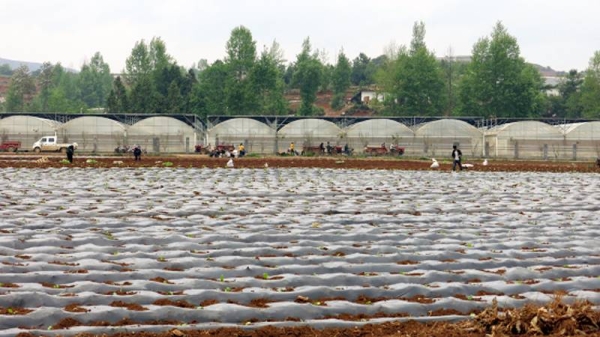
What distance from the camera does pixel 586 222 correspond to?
43.0ft

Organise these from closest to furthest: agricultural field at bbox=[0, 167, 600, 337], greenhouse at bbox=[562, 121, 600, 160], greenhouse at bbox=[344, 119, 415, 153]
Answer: agricultural field at bbox=[0, 167, 600, 337] → greenhouse at bbox=[562, 121, 600, 160] → greenhouse at bbox=[344, 119, 415, 153]

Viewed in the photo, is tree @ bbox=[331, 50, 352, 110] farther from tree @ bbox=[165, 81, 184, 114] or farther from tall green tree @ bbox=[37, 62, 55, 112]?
tall green tree @ bbox=[37, 62, 55, 112]

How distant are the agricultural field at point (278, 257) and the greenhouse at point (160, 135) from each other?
31.1 meters

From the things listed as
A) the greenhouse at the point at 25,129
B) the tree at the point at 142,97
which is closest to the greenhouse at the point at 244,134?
the greenhouse at the point at 25,129

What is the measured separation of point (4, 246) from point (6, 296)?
2959 mm

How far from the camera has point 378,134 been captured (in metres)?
49.6

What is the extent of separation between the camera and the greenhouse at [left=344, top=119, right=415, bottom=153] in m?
49.3

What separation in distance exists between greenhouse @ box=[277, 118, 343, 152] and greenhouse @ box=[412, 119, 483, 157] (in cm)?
606

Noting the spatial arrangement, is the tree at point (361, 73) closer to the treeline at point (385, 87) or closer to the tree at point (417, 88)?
the treeline at point (385, 87)

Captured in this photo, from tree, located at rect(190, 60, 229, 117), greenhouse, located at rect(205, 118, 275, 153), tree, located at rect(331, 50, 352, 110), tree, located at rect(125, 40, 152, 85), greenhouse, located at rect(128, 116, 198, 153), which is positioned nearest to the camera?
greenhouse, located at rect(128, 116, 198, 153)

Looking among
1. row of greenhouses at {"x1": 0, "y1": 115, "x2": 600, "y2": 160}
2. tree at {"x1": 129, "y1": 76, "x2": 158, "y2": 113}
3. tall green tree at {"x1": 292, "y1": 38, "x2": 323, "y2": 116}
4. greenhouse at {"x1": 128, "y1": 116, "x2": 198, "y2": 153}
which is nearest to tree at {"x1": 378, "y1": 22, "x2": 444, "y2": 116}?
tall green tree at {"x1": 292, "y1": 38, "x2": 323, "y2": 116}

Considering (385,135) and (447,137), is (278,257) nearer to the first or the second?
(385,135)

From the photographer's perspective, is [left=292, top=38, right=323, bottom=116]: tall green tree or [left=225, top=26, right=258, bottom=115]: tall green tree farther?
[left=292, top=38, right=323, bottom=116]: tall green tree

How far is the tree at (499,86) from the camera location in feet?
211
